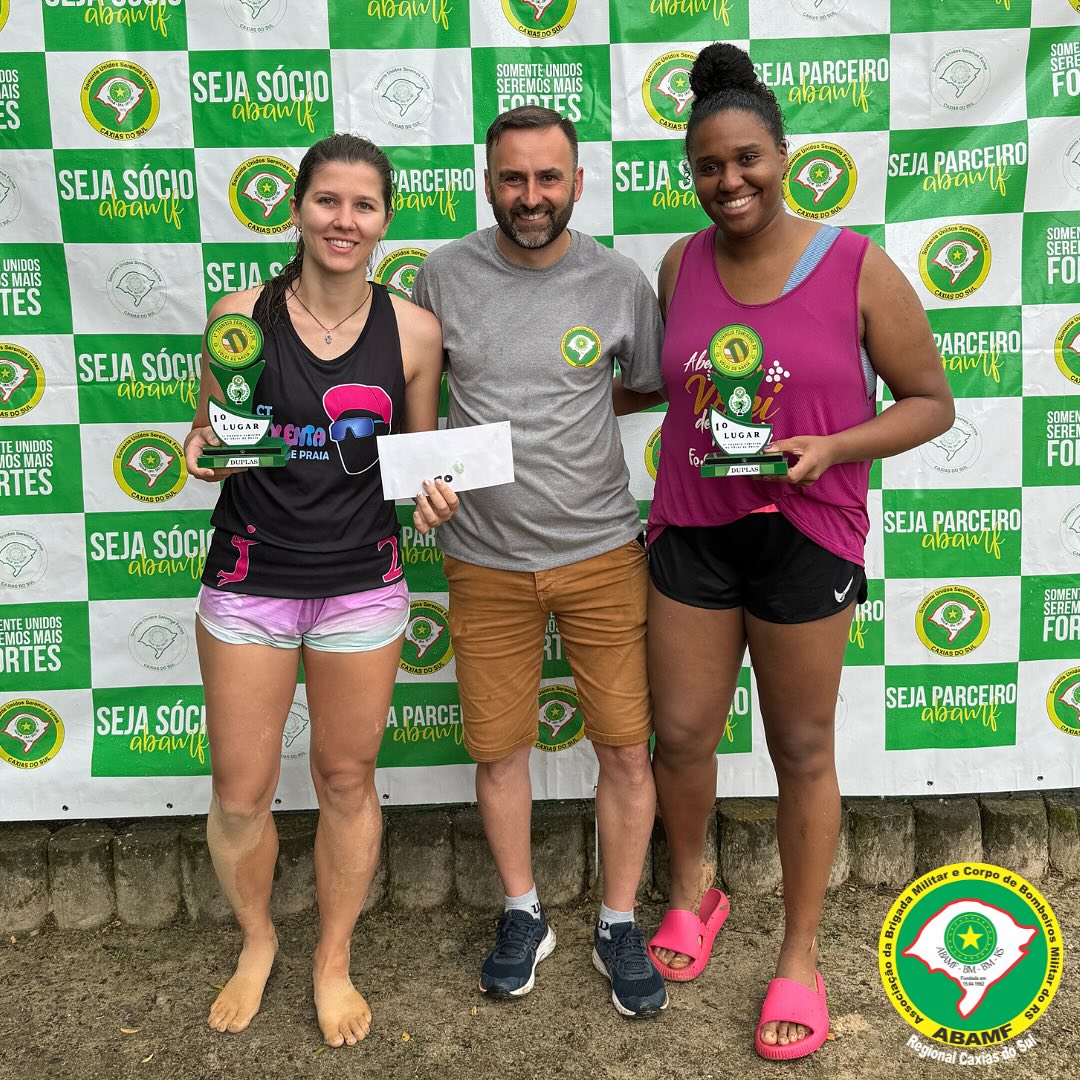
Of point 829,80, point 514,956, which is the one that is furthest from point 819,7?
point 514,956

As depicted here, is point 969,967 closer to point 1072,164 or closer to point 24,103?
point 1072,164

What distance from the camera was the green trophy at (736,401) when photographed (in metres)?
2.32

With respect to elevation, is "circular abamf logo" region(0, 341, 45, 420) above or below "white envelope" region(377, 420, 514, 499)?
above

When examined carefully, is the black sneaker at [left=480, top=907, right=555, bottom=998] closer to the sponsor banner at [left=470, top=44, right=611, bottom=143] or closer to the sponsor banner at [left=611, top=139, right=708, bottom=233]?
the sponsor banner at [left=611, top=139, right=708, bottom=233]

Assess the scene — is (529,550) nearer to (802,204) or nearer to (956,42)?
(802,204)

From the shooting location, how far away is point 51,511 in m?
3.24

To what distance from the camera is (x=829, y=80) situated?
315 centimetres

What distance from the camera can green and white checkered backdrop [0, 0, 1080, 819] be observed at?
122 inches

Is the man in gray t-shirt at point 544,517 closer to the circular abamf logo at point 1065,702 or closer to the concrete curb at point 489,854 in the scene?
the concrete curb at point 489,854

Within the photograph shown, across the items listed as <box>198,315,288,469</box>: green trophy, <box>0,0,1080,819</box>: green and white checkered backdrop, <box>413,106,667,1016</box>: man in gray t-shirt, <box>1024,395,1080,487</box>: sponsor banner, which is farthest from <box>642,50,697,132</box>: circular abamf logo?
<box>198,315,288,469</box>: green trophy

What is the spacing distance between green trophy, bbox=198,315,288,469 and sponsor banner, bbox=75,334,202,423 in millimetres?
879

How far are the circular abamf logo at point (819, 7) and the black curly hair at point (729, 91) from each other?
0.86 meters

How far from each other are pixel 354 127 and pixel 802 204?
51.9 inches

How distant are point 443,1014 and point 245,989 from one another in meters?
0.50
